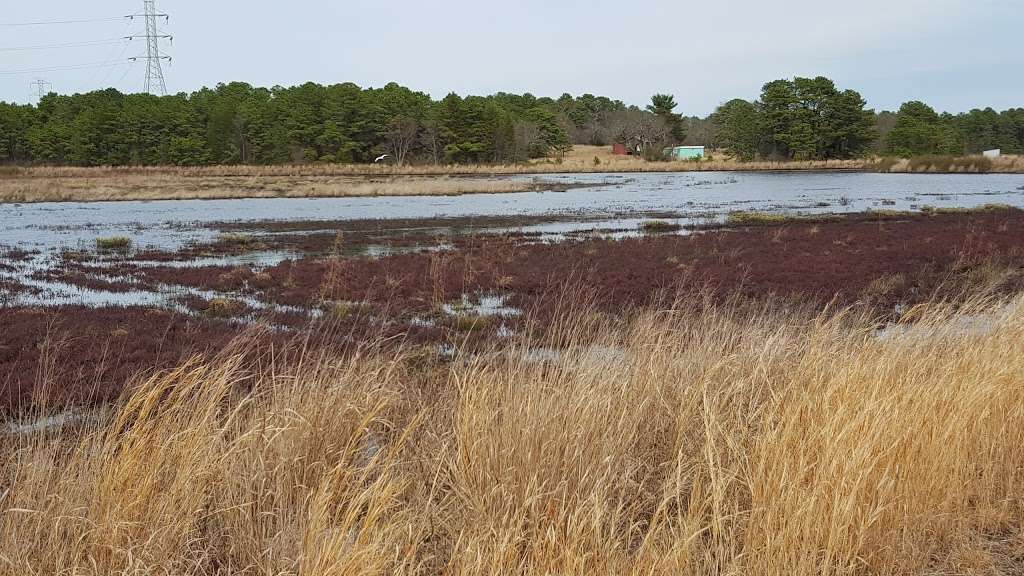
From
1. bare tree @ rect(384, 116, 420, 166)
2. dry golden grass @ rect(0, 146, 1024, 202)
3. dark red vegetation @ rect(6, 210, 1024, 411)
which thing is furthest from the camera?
bare tree @ rect(384, 116, 420, 166)

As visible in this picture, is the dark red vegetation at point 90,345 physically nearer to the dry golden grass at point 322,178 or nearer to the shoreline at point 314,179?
the shoreline at point 314,179

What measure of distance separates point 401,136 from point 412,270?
7573cm

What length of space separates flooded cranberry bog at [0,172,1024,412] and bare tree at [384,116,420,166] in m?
50.0

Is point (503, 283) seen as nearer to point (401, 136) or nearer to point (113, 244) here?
point (113, 244)

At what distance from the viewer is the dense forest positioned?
95.0m

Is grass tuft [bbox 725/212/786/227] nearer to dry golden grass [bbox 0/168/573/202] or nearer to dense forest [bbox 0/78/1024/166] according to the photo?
dry golden grass [bbox 0/168/573/202]

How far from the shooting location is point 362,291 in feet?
59.1

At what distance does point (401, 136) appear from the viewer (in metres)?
93.7

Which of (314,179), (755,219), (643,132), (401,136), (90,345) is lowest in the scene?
(90,345)

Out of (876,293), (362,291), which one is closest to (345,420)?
(362,291)

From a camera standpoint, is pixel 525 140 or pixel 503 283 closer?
pixel 503 283

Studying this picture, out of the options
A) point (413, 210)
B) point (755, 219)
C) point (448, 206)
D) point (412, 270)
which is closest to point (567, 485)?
point (412, 270)

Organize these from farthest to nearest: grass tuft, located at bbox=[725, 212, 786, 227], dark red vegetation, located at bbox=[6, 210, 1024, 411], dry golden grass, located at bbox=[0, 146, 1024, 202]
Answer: dry golden grass, located at bbox=[0, 146, 1024, 202] < grass tuft, located at bbox=[725, 212, 786, 227] < dark red vegetation, located at bbox=[6, 210, 1024, 411]

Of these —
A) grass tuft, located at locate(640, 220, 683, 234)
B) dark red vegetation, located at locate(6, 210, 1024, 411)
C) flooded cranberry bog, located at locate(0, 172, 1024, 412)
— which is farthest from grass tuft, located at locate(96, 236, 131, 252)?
grass tuft, located at locate(640, 220, 683, 234)
